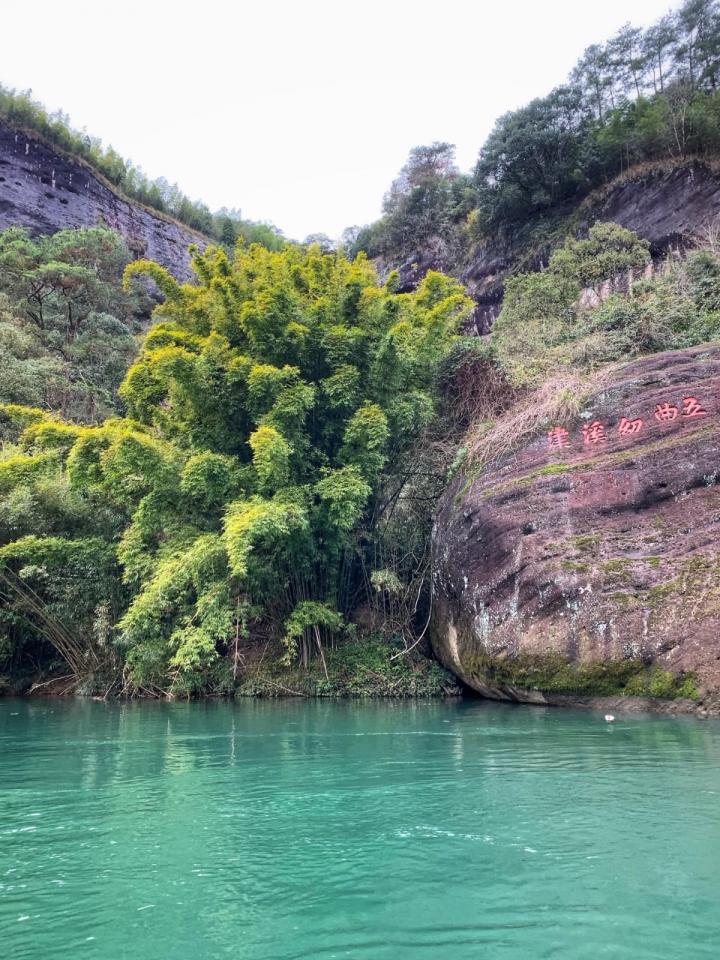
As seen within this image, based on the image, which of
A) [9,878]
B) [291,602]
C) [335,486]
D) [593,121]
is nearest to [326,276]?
[335,486]

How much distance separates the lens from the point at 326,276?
12.5 m

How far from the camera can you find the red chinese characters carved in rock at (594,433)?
31.5 feet

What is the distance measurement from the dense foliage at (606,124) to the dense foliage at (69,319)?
41.7 feet

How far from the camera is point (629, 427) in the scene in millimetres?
9406

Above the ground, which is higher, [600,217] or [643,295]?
[600,217]

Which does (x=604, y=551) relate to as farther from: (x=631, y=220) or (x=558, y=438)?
(x=631, y=220)

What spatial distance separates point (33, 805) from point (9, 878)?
1.56m

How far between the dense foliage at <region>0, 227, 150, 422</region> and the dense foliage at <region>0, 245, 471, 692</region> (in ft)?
19.2

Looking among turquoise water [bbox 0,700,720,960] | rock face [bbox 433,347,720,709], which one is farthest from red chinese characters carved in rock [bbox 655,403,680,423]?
turquoise water [bbox 0,700,720,960]

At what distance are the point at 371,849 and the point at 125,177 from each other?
37963 mm

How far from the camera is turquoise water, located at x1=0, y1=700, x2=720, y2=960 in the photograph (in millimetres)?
2520

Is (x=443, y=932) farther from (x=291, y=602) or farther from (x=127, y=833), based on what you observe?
(x=291, y=602)

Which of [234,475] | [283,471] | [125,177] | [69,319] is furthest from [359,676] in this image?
[125,177]

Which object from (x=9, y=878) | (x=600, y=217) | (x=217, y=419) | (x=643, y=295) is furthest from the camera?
(x=600, y=217)
